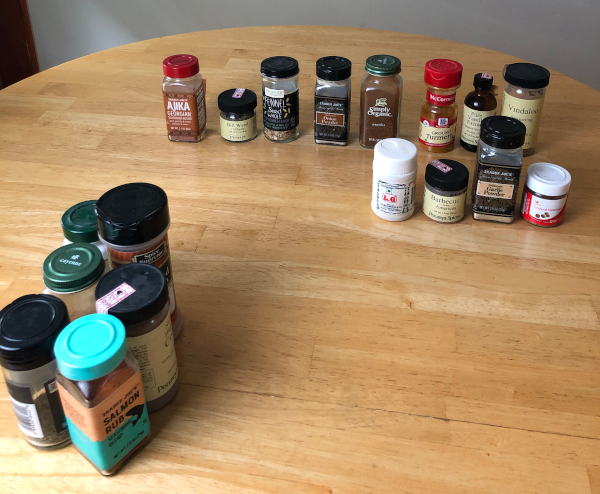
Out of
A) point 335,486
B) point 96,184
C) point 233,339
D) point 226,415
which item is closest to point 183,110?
point 96,184

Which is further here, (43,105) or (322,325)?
(43,105)

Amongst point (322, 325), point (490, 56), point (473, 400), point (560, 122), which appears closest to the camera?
point (473, 400)

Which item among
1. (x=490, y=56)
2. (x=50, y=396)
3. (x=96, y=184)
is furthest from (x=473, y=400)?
(x=490, y=56)

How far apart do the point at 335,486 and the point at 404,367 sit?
0.63 feet

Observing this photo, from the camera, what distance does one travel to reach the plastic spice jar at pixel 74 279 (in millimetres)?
705

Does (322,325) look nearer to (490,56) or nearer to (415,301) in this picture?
(415,301)

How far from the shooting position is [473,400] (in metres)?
0.75

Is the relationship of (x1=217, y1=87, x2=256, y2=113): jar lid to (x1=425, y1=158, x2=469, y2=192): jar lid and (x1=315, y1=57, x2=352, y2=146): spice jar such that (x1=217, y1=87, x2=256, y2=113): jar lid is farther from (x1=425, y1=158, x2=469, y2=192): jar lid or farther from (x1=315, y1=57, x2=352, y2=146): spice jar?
(x1=425, y1=158, x2=469, y2=192): jar lid

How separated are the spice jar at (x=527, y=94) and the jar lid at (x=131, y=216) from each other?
74 cm

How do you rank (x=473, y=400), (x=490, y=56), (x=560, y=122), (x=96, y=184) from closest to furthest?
(x=473, y=400), (x=96, y=184), (x=560, y=122), (x=490, y=56)

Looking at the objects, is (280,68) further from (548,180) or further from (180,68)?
(548,180)

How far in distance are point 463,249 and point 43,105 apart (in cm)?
96

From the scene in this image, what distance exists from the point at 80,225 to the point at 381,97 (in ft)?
2.08

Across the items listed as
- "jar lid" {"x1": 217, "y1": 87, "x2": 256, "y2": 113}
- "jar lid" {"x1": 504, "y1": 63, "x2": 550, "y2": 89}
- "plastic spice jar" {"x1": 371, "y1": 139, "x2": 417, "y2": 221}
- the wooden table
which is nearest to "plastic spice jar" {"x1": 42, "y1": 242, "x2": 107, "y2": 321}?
the wooden table
